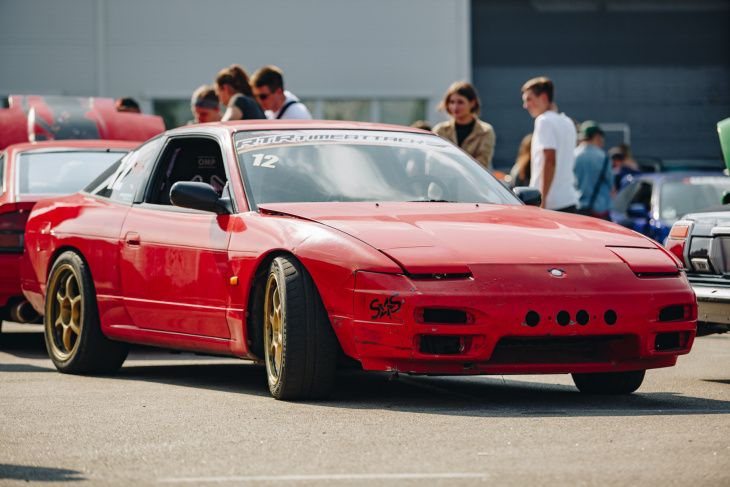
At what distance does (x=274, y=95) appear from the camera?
36.0 feet

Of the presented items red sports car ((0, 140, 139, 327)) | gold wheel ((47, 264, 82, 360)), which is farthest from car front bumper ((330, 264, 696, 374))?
red sports car ((0, 140, 139, 327))

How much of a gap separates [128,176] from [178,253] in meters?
1.17

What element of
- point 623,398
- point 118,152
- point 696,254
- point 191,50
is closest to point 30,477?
point 623,398

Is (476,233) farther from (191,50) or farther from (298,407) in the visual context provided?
(191,50)

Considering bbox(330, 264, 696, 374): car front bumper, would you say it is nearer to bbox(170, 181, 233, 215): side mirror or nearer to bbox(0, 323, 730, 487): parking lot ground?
bbox(0, 323, 730, 487): parking lot ground

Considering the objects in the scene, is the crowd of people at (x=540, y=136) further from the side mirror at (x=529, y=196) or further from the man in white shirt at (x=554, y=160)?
the side mirror at (x=529, y=196)

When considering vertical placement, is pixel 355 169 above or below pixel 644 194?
above

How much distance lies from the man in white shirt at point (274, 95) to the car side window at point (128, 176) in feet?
8.37

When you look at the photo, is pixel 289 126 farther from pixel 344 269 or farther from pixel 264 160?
pixel 344 269

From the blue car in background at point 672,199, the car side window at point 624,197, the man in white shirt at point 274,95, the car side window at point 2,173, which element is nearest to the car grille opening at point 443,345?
the car side window at point 2,173

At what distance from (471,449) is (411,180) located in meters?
2.62

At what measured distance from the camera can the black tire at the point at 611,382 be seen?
6.67m

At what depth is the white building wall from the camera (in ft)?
81.6

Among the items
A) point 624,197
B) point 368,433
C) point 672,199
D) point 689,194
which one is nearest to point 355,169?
point 368,433
